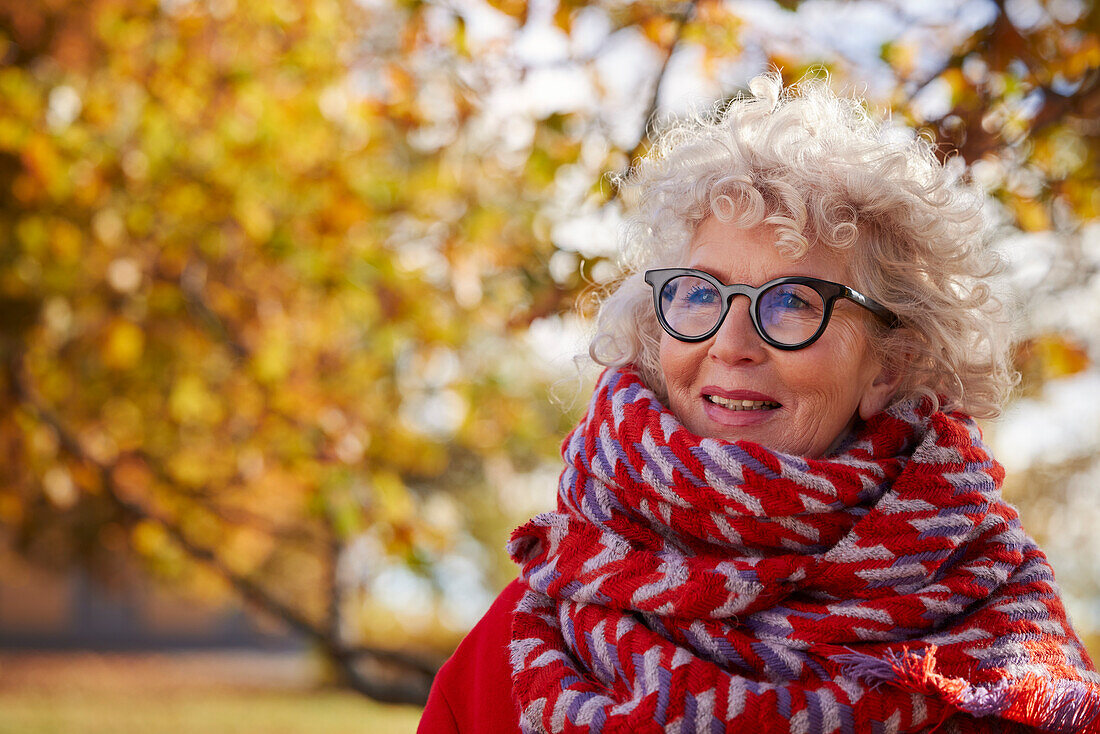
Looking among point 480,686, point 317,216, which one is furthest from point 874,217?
point 317,216

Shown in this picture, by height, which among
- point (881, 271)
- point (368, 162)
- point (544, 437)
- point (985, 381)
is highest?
point (368, 162)

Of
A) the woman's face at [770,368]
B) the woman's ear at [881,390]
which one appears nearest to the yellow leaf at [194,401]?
the woman's face at [770,368]

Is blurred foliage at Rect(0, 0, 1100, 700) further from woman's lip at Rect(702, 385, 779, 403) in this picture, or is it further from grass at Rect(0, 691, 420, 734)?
grass at Rect(0, 691, 420, 734)

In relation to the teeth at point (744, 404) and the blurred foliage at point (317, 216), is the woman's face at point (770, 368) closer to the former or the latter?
the teeth at point (744, 404)

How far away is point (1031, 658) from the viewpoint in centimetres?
152

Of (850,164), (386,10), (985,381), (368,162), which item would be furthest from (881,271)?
(386,10)

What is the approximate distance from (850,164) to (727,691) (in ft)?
3.00

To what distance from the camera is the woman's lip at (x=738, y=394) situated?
5.45ft

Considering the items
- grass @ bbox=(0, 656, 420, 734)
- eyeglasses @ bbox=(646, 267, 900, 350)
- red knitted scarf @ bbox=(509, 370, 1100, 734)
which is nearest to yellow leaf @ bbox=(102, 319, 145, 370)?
red knitted scarf @ bbox=(509, 370, 1100, 734)

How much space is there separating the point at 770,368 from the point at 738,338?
0.26ft

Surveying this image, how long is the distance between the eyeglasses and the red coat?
1.99 ft

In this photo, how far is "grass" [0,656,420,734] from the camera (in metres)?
10.2

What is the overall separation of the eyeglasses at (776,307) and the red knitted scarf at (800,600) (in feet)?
0.56

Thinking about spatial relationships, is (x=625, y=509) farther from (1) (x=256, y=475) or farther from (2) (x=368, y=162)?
(1) (x=256, y=475)
